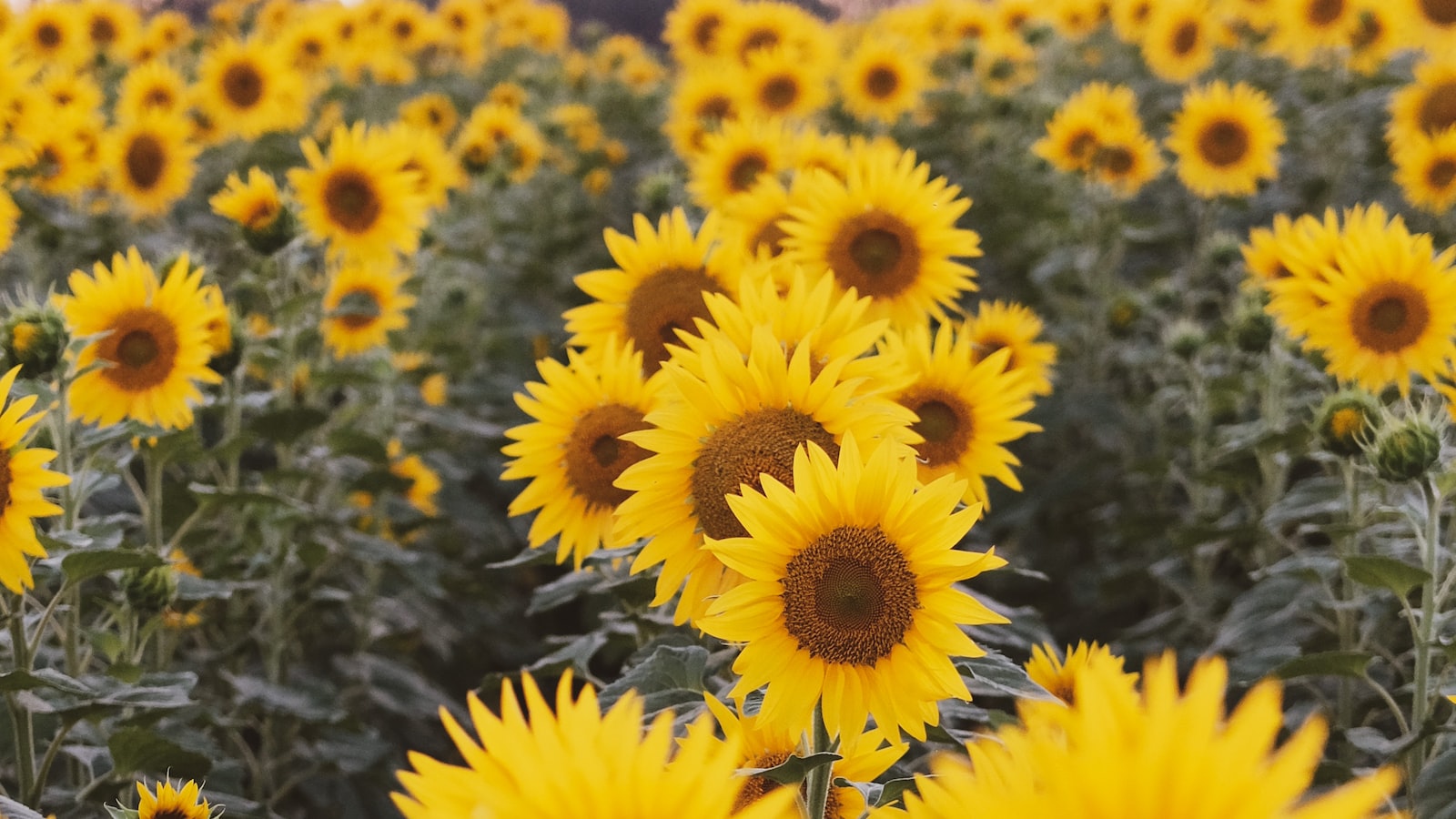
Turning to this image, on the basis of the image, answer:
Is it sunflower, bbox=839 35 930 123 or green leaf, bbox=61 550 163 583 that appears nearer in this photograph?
green leaf, bbox=61 550 163 583

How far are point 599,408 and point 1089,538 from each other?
2949 millimetres

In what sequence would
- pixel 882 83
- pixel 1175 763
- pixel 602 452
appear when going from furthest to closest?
pixel 882 83, pixel 602 452, pixel 1175 763

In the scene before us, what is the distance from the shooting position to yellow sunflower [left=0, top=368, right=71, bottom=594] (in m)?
1.62

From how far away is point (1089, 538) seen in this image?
4293 millimetres

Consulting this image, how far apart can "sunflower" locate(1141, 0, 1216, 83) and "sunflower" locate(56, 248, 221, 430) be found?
511 cm

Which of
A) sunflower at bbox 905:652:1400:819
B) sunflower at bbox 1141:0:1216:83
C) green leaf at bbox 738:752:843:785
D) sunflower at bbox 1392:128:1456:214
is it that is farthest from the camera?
sunflower at bbox 1141:0:1216:83

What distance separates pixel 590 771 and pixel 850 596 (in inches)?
22.2

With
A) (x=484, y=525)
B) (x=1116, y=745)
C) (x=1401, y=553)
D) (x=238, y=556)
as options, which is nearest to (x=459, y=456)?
(x=484, y=525)

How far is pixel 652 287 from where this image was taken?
2.07 metres

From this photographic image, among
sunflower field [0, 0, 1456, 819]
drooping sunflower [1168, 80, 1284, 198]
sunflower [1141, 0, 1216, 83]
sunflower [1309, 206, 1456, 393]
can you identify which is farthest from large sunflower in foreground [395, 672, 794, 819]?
sunflower [1141, 0, 1216, 83]

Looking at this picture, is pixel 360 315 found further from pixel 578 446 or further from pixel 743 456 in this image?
pixel 743 456

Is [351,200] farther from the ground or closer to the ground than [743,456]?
farther from the ground

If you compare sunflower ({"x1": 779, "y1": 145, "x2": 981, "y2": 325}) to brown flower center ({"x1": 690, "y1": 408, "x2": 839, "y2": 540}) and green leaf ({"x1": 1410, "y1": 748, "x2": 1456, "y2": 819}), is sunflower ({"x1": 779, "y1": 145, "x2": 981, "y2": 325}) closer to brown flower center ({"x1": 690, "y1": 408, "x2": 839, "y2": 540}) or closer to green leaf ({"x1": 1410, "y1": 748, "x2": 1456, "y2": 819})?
brown flower center ({"x1": 690, "y1": 408, "x2": 839, "y2": 540})

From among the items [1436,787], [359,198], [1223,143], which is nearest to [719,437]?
[1436,787]
